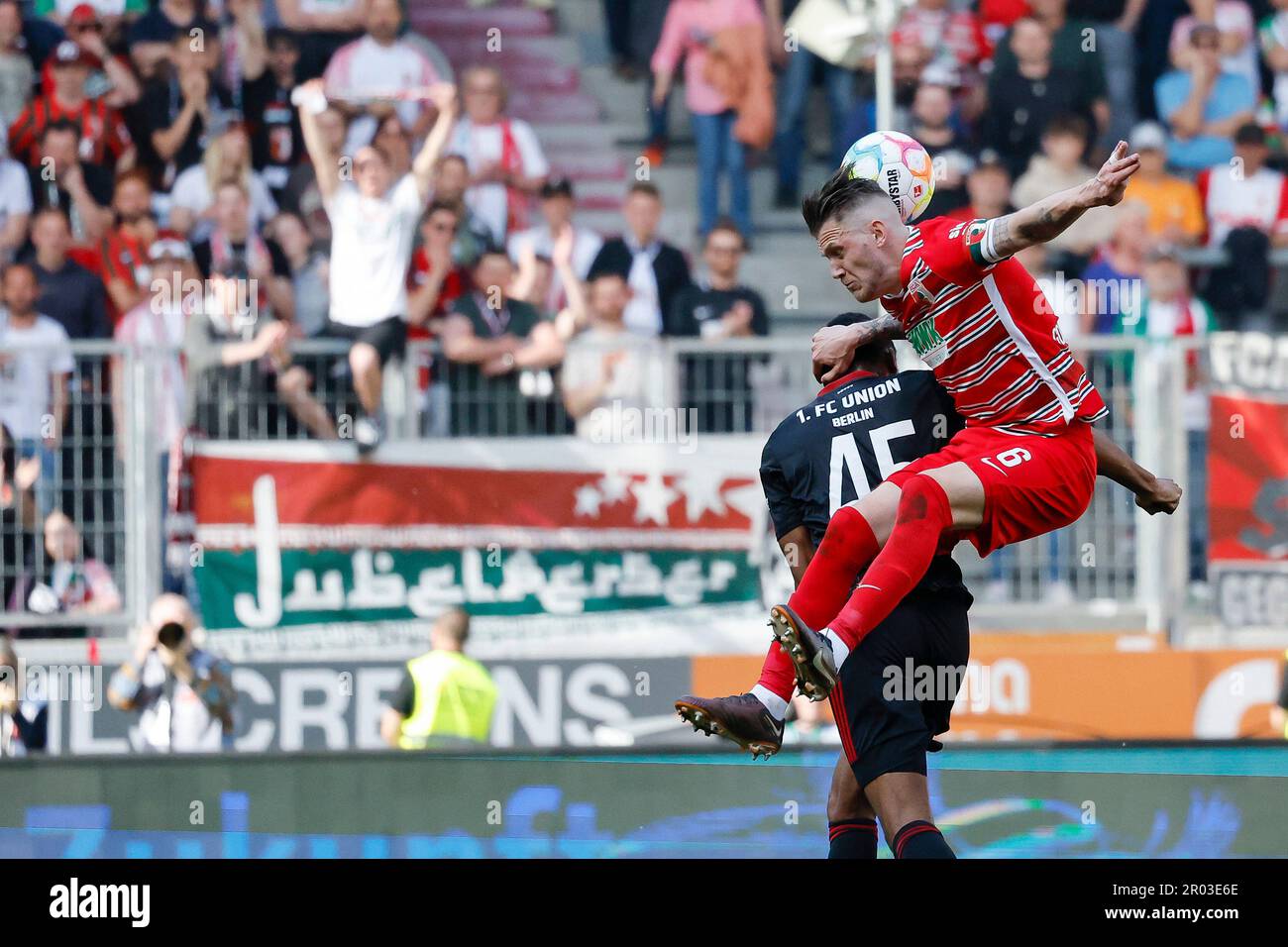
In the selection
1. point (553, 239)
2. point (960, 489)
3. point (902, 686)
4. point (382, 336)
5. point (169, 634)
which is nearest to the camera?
point (960, 489)

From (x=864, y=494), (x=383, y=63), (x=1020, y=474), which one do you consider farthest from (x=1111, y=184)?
(x=383, y=63)

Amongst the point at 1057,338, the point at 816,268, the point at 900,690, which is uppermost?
the point at 816,268

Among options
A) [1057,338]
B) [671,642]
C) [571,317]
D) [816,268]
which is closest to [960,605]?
[1057,338]

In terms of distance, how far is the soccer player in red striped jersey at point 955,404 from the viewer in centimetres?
579

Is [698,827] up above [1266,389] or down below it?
below

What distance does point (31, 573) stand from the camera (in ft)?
37.4

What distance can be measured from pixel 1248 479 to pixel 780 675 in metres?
6.16

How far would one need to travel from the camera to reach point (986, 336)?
19.5ft

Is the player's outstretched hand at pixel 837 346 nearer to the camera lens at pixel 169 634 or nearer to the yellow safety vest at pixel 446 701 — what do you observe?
the yellow safety vest at pixel 446 701

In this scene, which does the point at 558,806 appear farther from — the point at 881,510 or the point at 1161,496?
the point at 1161,496

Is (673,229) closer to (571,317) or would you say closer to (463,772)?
(571,317)

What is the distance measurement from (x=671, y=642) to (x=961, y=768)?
3454 millimetres

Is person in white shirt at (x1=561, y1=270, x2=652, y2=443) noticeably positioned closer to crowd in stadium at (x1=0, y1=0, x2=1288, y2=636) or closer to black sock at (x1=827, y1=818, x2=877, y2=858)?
crowd in stadium at (x1=0, y1=0, x2=1288, y2=636)
